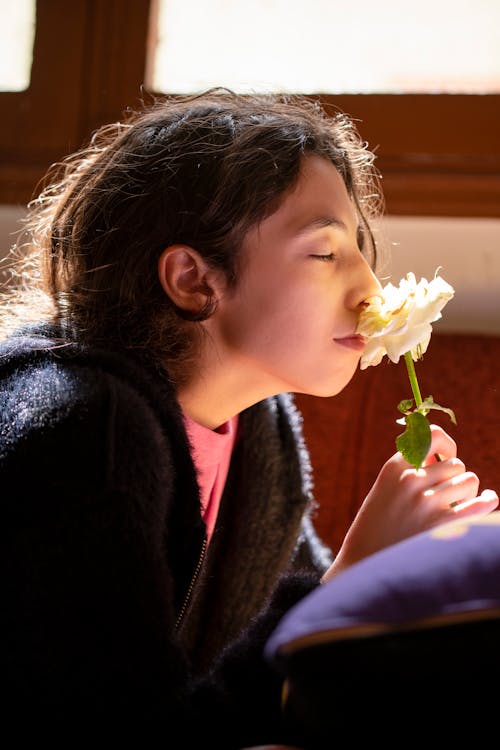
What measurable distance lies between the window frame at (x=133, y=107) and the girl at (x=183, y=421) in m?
0.29

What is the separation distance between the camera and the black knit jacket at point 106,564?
70cm

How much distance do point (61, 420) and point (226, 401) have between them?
1.04 ft

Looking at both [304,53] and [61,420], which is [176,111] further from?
[304,53]

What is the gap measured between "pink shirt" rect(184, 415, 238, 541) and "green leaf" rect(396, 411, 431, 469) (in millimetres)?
260

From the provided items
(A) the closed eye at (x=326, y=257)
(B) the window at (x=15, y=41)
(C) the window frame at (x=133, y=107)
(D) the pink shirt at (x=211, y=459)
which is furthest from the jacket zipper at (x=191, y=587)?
(B) the window at (x=15, y=41)

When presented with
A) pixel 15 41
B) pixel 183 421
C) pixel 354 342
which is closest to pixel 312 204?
pixel 354 342

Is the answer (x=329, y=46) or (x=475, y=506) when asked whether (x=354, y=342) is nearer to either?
(x=475, y=506)

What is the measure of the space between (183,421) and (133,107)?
34.8 inches

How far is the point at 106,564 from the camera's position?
2.44 feet

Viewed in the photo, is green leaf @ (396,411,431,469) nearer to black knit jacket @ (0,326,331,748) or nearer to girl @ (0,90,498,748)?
girl @ (0,90,498,748)

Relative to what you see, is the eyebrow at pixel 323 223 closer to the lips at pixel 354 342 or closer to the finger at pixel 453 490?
the lips at pixel 354 342

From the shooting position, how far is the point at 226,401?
1.10m

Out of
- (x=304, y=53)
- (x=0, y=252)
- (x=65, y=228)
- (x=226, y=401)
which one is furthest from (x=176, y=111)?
(x=0, y=252)

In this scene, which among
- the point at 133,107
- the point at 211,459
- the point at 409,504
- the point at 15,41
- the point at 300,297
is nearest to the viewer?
the point at 409,504
